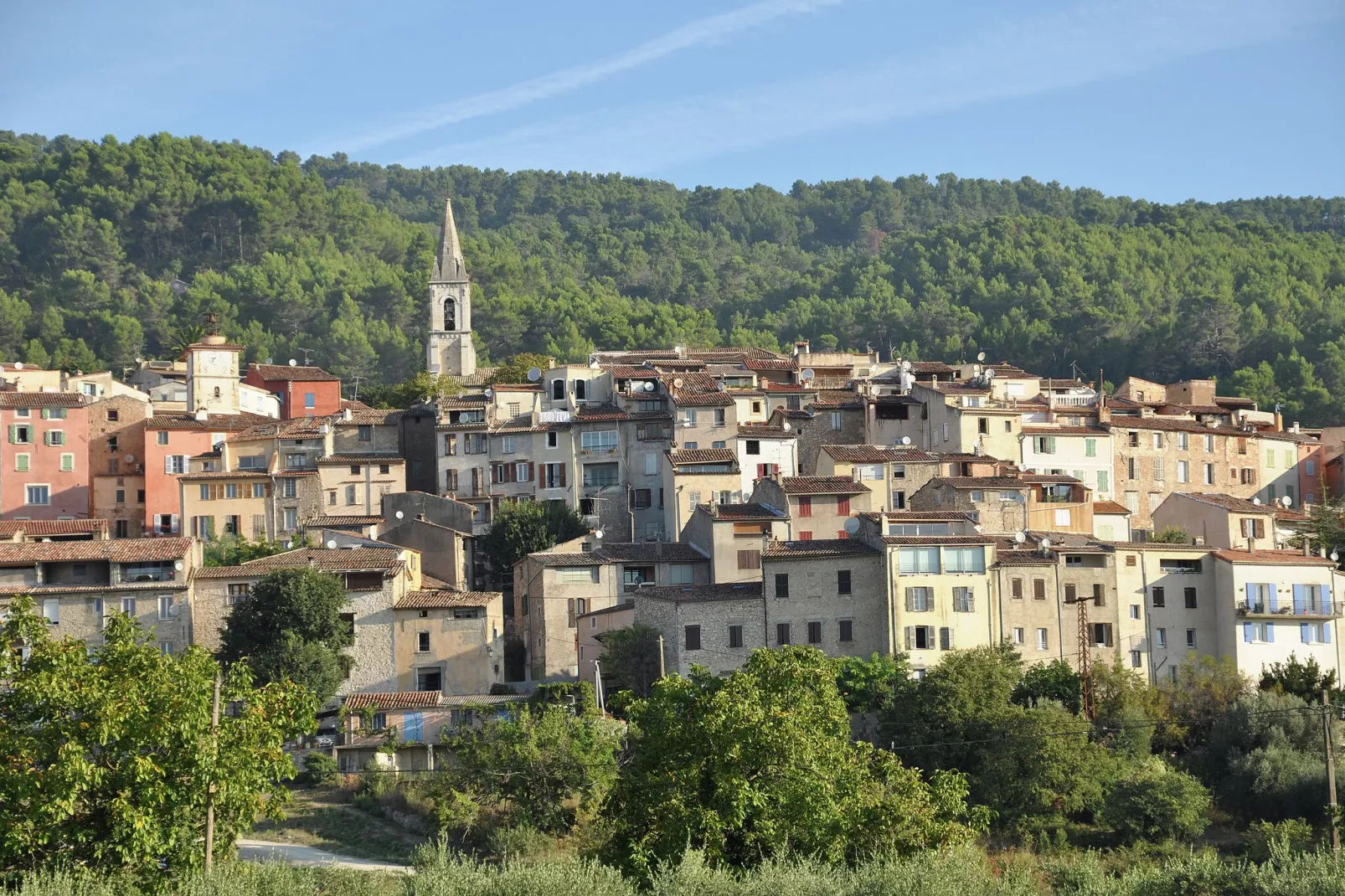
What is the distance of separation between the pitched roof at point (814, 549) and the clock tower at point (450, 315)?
46.5 meters

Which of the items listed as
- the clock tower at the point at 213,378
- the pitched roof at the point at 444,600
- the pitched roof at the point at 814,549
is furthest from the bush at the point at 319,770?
the clock tower at the point at 213,378

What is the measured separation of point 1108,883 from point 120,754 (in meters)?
15.3

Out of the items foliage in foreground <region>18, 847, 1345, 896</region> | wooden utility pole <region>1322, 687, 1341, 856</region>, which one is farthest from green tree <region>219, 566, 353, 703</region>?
wooden utility pole <region>1322, 687, 1341, 856</region>

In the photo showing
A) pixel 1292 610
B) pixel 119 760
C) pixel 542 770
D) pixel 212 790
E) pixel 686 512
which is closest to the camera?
pixel 212 790

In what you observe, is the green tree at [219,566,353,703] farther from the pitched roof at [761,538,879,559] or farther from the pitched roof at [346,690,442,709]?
the pitched roof at [761,538,879,559]

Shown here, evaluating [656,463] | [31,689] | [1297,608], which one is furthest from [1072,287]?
[31,689]

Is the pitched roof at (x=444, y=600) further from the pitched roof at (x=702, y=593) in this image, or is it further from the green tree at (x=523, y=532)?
the green tree at (x=523, y=532)

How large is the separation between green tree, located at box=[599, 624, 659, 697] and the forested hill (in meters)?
52.1

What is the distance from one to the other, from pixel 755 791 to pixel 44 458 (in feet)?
137

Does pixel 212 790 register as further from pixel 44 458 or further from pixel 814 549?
pixel 44 458

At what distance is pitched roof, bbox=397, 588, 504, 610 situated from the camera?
171 ft

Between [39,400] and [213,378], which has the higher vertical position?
[213,378]

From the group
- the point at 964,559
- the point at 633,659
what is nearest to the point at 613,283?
the point at 964,559

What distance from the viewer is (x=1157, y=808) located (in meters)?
45.1
